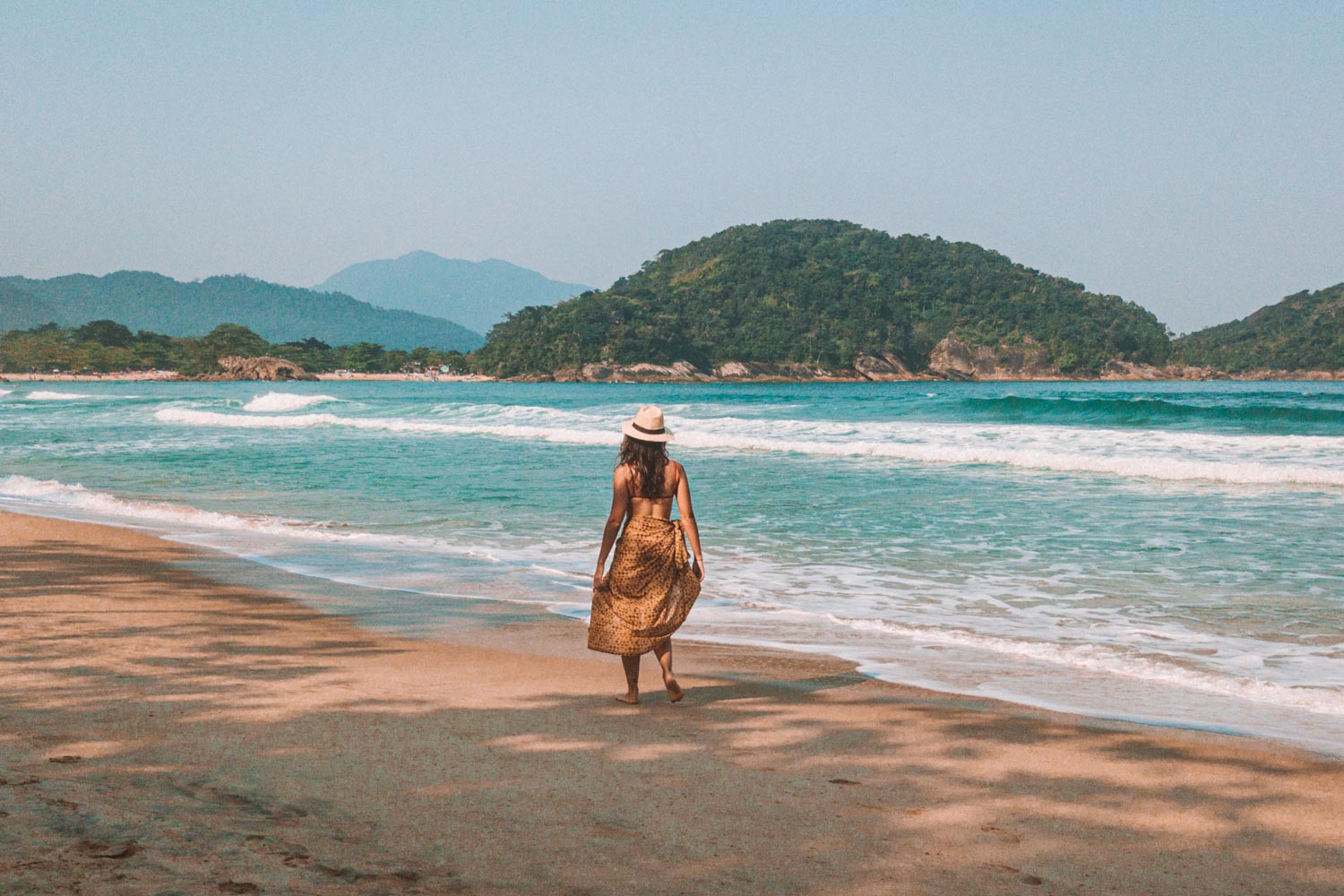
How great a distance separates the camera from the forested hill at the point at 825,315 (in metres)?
150

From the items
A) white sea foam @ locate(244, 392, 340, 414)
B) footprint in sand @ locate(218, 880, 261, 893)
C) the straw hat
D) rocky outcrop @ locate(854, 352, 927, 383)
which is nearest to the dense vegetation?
rocky outcrop @ locate(854, 352, 927, 383)

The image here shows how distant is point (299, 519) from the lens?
1316 centimetres

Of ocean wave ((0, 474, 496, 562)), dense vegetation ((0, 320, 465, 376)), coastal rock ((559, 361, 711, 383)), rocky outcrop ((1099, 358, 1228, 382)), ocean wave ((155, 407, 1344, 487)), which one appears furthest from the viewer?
rocky outcrop ((1099, 358, 1228, 382))

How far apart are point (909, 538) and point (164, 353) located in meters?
159

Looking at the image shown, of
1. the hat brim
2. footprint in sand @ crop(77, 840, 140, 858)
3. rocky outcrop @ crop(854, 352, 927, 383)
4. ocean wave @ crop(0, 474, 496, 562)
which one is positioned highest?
rocky outcrop @ crop(854, 352, 927, 383)

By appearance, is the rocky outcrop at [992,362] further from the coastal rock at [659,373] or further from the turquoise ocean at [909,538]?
the turquoise ocean at [909,538]

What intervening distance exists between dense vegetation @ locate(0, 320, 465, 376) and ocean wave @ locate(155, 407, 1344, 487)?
4551 inches

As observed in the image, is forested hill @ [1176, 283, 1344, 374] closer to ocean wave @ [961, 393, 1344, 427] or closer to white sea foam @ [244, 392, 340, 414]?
ocean wave @ [961, 393, 1344, 427]

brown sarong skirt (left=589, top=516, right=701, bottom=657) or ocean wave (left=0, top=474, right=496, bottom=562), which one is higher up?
brown sarong skirt (left=589, top=516, right=701, bottom=657)

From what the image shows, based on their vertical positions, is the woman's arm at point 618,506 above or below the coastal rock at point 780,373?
below

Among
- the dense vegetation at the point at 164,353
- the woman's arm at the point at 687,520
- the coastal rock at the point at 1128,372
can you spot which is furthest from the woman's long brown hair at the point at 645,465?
the coastal rock at the point at 1128,372

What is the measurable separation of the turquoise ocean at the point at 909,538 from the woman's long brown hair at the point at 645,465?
75.5 inches

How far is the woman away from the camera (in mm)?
5258

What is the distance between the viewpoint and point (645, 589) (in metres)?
5.30
